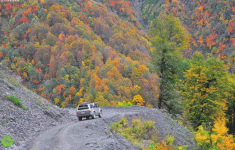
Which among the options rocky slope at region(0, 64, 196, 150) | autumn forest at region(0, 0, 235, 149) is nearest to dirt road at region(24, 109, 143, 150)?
rocky slope at region(0, 64, 196, 150)

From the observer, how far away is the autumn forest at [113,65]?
2989 cm

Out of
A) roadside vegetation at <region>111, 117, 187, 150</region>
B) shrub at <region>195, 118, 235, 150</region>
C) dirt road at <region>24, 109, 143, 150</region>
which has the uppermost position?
dirt road at <region>24, 109, 143, 150</region>

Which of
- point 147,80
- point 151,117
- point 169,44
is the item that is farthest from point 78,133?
point 147,80

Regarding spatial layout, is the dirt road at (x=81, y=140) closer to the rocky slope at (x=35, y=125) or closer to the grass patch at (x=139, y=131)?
the rocky slope at (x=35, y=125)

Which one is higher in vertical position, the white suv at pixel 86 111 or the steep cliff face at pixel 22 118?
the steep cliff face at pixel 22 118

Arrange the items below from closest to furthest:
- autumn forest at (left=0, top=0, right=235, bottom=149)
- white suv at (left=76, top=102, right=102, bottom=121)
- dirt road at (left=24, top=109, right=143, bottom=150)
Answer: dirt road at (left=24, top=109, right=143, bottom=150) → white suv at (left=76, top=102, right=102, bottom=121) → autumn forest at (left=0, top=0, right=235, bottom=149)

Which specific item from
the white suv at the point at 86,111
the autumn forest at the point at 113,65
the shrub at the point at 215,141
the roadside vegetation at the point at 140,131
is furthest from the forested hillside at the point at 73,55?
the roadside vegetation at the point at 140,131

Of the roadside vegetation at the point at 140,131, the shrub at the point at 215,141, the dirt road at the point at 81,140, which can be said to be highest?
the dirt road at the point at 81,140

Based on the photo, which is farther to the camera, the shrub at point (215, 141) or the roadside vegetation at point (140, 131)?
the shrub at point (215, 141)

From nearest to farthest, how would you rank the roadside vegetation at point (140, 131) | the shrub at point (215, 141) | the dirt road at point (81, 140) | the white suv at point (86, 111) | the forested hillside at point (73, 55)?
the dirt road at point (81, 140) → the roadside vegetation at point (140, 131) → the shrub at point (215, 141) → the white suv at point (86, 111) → the forested hillside at point (73, 55)

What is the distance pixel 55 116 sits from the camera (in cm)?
2078

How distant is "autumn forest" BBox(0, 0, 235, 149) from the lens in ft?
98.1

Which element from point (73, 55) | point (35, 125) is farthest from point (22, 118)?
point (73, 55)

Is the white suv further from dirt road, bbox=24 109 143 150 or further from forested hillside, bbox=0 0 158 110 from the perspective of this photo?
forested hillside, bbox=0 0 158 110
